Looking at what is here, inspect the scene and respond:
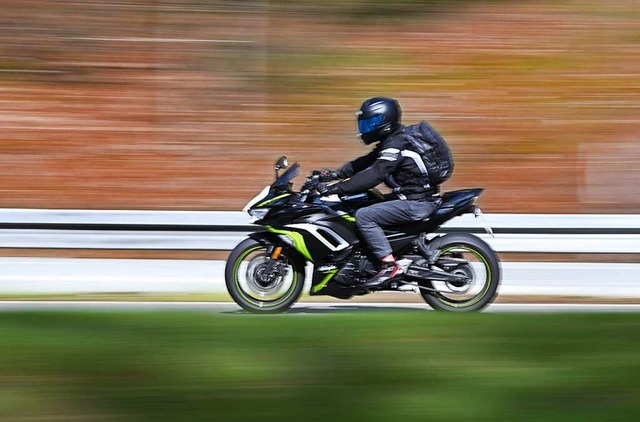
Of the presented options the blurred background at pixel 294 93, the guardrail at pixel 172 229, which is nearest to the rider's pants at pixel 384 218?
the guardrail at pixel 172 229

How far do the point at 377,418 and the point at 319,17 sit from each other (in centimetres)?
1408

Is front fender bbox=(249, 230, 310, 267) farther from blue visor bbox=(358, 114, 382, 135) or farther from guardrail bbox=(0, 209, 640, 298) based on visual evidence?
guardrail bbox=(0, 209, 640, 298)

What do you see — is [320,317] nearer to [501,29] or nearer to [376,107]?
[376,107]

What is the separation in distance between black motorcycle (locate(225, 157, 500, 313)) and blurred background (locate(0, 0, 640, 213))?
5.29 meters

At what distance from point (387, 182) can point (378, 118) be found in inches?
20.1

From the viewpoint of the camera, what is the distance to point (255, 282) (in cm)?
888

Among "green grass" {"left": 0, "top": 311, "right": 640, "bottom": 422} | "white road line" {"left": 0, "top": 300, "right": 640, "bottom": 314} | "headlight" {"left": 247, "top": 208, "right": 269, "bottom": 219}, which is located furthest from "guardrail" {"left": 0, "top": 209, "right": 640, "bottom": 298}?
"green grass" {"left": 0, "top": 311, "right": 640, "bottom": 422}

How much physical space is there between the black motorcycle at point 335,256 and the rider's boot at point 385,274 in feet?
0.14

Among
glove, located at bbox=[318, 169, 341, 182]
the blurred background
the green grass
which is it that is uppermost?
the blurred background

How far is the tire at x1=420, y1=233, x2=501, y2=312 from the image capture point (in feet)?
28.5

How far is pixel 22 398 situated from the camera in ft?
13.2

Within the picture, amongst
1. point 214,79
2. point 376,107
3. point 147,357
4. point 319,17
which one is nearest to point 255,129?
point 214,79

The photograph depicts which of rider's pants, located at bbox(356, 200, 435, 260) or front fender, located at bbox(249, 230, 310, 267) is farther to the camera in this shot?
front fender, located at bbox(249, 230, 310, 267)

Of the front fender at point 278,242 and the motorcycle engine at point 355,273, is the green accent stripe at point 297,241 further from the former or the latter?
the motorcycle engine at point 355,273
